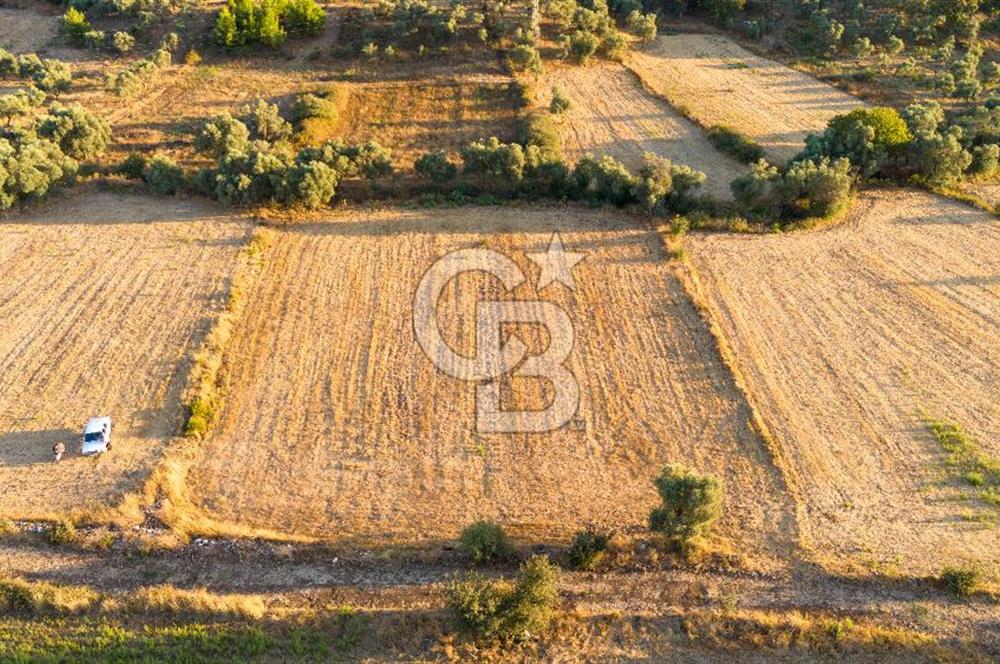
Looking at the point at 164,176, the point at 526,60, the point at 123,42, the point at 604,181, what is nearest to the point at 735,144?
the point at 604,181

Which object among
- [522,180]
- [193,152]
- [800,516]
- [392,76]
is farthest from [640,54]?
[800,516]

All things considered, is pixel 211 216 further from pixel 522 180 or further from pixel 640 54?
pixel 640 54

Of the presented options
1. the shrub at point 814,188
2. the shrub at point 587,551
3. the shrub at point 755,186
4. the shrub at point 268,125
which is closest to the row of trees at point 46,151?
the shrub at point 268,125

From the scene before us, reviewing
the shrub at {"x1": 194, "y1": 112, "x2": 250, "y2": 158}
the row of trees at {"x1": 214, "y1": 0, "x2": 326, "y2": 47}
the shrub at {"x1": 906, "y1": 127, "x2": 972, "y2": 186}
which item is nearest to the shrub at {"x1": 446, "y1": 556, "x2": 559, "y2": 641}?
the shrub at {"x1": 194, "y1": 112, "x2": 250, "y2": 158}

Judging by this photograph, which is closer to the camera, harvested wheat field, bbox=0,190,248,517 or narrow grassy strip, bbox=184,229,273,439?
harvested wheat field, bbox=0,190,248,517

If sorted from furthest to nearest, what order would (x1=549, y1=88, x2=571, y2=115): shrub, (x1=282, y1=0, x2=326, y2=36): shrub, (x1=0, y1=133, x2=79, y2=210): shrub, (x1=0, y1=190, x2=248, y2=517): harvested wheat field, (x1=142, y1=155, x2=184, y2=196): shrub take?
(x1=282, y1=0, x2=326, y2=36): shrub < (x1=549, y1=88, x2=571, y2=115): shrub < (x1=142, y1=155, x2=184, y2=196): shrub < (x1=0, y1=133, x2=79, y2=210): shrub < (x1=0, y1=190, x2=248, y2=517): harvested wheat field

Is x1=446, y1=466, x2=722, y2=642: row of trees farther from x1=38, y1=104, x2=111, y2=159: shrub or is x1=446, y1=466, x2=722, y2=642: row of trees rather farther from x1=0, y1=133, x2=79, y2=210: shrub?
x1=38, y1=104, x2=111, y2=159: shrub

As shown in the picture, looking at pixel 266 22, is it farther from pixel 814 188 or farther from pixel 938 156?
pixel 938 156
